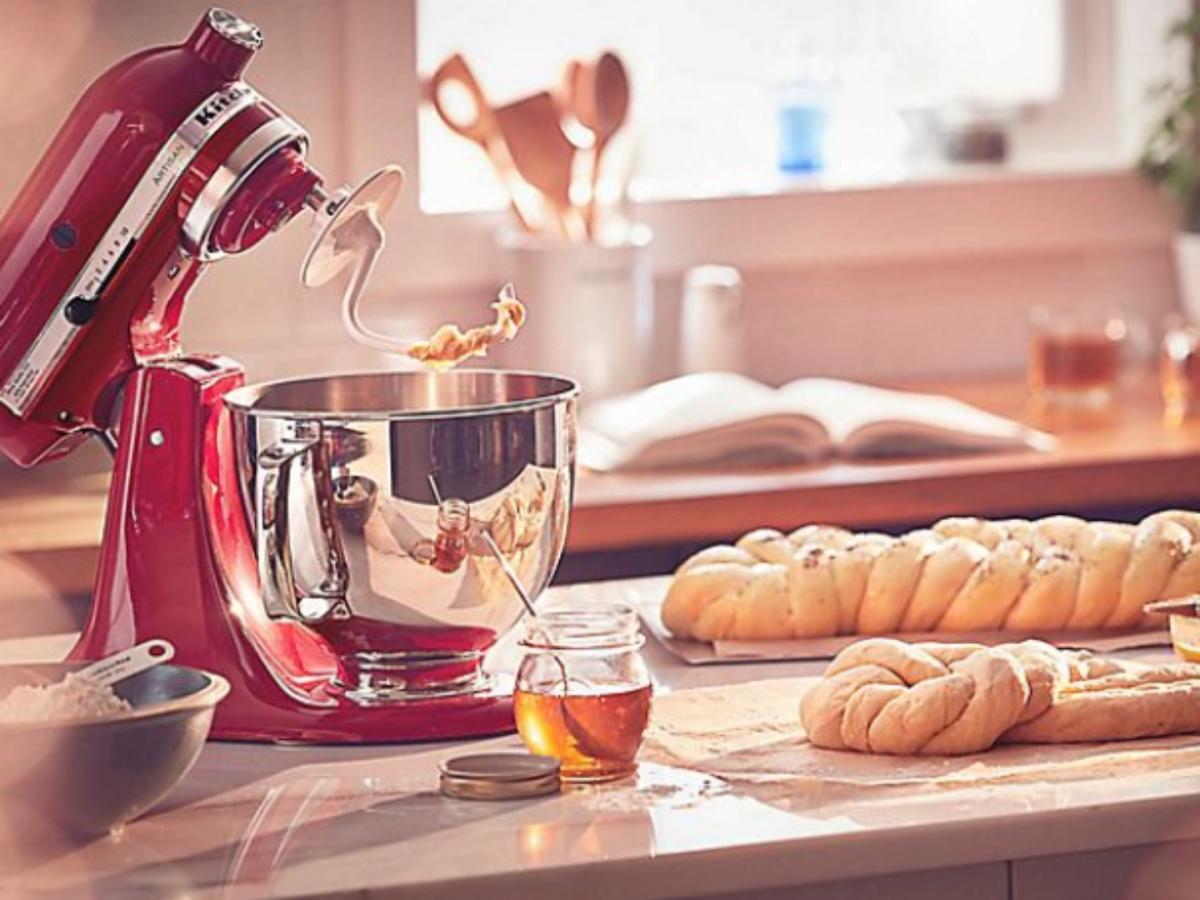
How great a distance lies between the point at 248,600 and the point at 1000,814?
549mm

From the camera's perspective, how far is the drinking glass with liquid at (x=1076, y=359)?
2.85 metres

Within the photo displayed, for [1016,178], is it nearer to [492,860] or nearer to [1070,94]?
[1070,94]

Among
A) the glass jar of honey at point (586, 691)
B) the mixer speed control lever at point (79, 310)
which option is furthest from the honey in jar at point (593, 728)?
the mixer speed control lever at point (79, 310)

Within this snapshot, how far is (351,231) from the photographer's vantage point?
1.42 metres

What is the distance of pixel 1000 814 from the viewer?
118 centimetres

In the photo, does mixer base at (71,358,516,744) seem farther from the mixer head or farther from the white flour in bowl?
the white flour in bowl

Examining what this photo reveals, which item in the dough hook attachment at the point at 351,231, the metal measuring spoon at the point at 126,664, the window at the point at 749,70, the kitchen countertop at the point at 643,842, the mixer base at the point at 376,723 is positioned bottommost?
the kitchen countertop at the point at 643,842

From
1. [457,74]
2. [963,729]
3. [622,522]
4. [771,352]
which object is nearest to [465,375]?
[963,729]

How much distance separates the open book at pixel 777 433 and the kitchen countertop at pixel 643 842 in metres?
1.25

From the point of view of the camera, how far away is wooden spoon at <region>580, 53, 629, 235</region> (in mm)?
2824

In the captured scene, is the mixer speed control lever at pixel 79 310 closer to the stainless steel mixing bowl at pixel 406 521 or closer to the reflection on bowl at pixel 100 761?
the stainless steel mixing bowl at pixel 406 521

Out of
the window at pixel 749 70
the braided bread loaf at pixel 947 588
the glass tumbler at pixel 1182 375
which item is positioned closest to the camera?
the braided bread loaf at pixel 947 588

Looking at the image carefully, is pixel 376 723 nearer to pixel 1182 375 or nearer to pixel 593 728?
pixel 593 728

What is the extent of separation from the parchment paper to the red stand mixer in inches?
5.2
